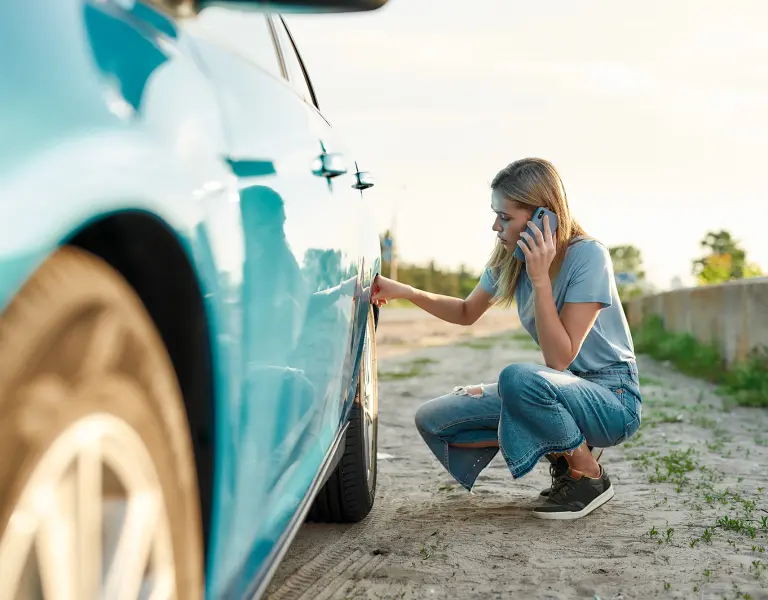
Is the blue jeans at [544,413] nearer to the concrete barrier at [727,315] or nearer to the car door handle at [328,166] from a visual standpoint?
the car door handle at [328,166]

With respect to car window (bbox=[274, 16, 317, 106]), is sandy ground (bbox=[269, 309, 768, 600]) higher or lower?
lower

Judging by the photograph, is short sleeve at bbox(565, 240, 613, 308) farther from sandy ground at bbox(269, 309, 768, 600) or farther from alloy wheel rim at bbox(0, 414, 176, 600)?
alloy wheel rim at bbox(0, 414, 176, 600)

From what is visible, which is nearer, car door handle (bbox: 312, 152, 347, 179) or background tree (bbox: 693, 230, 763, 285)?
car door handle (bbox: 312, 152, 347, 179)

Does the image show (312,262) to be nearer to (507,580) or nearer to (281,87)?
(281,87)

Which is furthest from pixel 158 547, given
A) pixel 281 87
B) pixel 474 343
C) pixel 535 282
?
pixel 474 343

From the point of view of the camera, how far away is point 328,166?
248cm

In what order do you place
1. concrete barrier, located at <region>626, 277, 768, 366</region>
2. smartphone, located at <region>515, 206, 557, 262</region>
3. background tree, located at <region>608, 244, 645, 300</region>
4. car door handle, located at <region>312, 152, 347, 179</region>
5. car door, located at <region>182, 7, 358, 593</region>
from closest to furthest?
car door, located at <region>182, 7, 358, 593</region> → car door handle, located at <region>312, 152, 347, 179</region> → smartphone, located at <region>515, 206, 557, 262</region> → concrete barrier, located at <region>626, 277, 768, 366</region> → background tree, located at <region>608, 244, 645, 300</region>

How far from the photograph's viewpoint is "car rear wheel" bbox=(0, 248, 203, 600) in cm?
94

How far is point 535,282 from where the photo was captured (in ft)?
12.3

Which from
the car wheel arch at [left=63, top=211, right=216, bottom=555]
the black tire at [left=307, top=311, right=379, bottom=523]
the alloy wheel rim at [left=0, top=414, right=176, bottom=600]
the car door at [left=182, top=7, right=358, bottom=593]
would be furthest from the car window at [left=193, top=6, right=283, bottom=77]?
the black tire at [left=307, top=311, right=379, bottom=523]

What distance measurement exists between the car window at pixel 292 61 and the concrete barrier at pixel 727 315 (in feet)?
23.5

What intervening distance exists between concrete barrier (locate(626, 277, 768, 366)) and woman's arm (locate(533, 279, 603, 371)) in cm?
601

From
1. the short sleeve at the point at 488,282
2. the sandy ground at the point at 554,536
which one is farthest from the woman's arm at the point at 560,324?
the sandy ground at the point at 554,536

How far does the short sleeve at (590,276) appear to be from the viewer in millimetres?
3787
